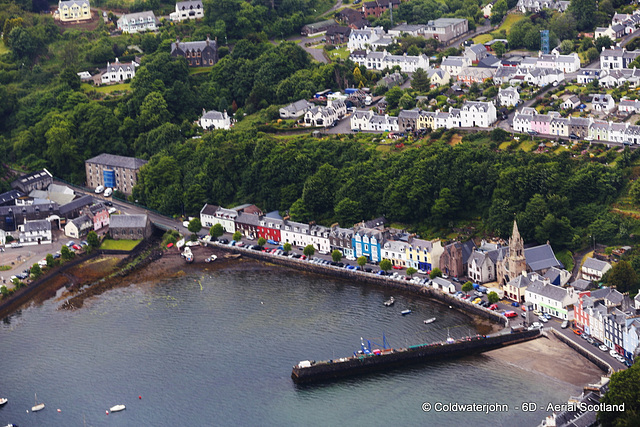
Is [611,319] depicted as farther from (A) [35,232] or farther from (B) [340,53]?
(B) [340,53]

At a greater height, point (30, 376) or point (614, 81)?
point (614, 81)

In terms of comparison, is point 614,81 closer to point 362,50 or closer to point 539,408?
point 362,50

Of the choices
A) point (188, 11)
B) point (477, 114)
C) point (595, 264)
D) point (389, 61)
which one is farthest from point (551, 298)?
point (188, 11)

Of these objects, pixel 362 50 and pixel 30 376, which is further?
pixel 362 50

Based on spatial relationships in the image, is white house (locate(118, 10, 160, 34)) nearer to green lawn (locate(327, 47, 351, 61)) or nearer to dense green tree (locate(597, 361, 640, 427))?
green lawn (locate(327, 47, 351, 61))

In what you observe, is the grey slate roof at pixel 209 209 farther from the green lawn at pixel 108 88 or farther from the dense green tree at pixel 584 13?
the dense green tree at pixel 584 13

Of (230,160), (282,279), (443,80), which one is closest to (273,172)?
(230,160)

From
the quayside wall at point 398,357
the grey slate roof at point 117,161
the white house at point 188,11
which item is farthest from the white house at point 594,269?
the white house at point 188,11
